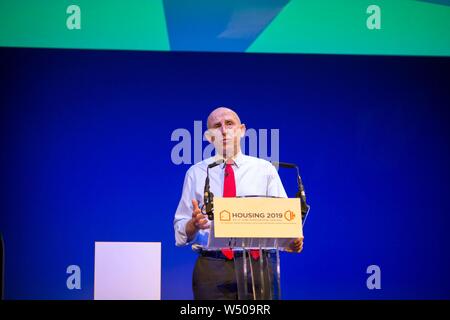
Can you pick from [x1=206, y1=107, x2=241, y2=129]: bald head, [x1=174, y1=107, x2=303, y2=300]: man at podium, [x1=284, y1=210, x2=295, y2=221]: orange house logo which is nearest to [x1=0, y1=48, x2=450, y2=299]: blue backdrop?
[x1=206, y1=107, x2=241, y2=129]: bald head

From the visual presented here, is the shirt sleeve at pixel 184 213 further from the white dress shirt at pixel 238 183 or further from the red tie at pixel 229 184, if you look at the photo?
the red tie at pixel 229 184

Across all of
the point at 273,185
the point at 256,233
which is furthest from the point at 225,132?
the point at 256,233

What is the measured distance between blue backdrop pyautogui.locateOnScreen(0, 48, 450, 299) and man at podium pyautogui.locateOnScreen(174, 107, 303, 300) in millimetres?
623

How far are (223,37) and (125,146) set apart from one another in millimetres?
1241

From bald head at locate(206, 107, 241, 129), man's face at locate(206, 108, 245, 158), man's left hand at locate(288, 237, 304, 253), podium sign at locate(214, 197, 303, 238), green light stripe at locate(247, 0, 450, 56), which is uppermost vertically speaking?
green light stripe at locate(247, 0, 450, 56)

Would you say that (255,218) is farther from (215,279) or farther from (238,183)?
(238,183)

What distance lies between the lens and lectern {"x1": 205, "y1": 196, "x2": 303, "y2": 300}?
3.24 meters

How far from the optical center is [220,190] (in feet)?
14.5

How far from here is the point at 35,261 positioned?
204 inches

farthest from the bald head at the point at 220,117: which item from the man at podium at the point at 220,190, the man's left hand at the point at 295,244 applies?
the man's left hand at the point at 295,244

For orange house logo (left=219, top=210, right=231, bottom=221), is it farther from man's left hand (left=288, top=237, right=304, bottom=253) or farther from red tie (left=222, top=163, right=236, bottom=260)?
red tie (left=222, top=163, right=236, bottom=260)

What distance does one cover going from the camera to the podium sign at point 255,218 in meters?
3.23

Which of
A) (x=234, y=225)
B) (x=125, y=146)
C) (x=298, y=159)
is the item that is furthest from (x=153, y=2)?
(x=234, y=225)

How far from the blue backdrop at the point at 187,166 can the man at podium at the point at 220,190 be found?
2.04ft
